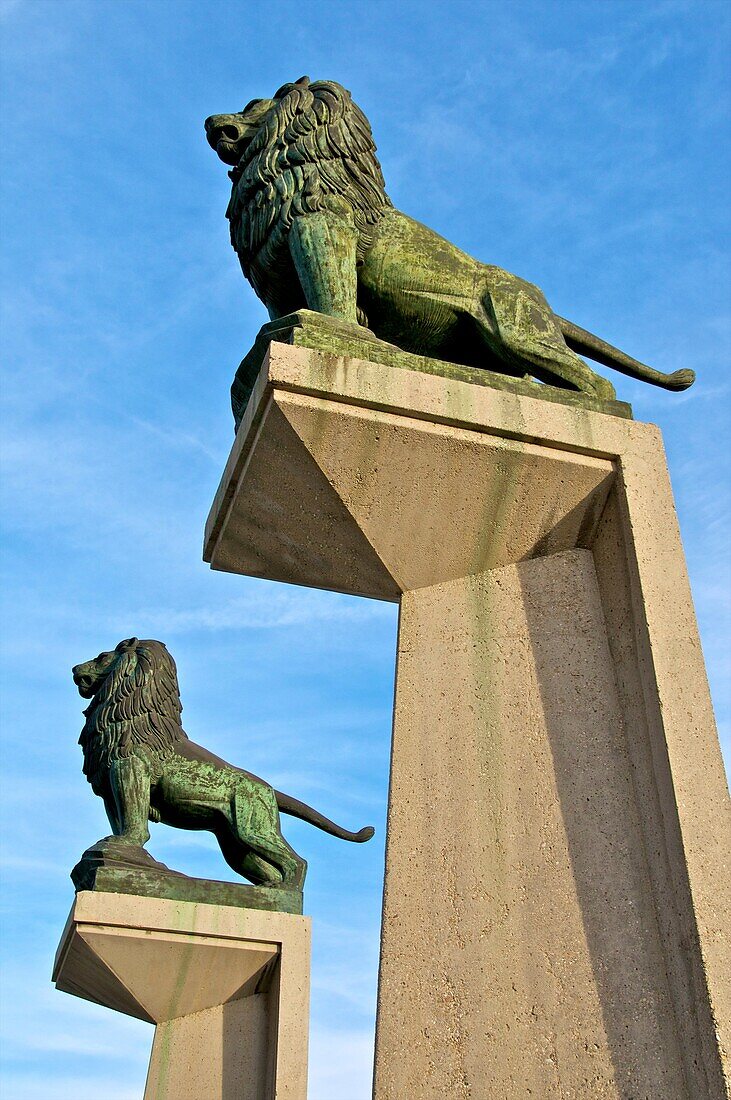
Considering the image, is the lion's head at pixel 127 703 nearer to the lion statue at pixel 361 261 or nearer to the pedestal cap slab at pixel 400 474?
the lion statue at pixel 361 261

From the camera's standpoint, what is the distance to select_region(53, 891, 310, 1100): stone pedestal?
6574 mm

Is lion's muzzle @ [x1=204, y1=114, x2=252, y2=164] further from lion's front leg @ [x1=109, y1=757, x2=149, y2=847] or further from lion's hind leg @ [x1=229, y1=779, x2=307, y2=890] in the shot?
lion's hind leg @ [x1=229, y1=779, x2=307, y2=890]

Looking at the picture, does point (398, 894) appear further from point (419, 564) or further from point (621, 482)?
point (621, 482)

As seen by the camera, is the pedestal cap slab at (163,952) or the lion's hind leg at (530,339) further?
the pedestal cap slab at (163,952)

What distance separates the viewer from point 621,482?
13.2ft

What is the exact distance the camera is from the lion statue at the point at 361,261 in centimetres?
457

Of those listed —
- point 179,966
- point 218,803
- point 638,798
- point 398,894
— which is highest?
point 218,803

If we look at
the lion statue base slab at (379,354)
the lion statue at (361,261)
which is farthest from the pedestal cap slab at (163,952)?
the lion statue base slab at (379,354)

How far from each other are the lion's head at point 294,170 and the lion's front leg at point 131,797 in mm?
3538

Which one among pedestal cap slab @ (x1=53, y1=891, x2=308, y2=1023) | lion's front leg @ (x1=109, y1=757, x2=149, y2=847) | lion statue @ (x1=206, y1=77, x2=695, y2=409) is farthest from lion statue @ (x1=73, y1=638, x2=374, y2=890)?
lion statue @ (x1=206, y1=77, x2=695, y2=409)

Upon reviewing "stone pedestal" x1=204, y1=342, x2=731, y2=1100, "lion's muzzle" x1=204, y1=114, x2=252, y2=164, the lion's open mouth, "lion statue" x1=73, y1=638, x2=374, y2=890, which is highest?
"lion's muzzle" x1=204, y1=114, x2=252, y2=164

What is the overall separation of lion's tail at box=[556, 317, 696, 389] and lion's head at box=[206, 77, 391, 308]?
996 mm

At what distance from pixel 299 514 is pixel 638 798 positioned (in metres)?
1.49

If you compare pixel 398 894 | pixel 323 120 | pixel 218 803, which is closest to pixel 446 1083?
pixel 398 894
